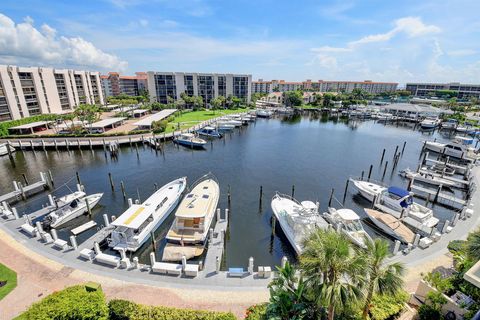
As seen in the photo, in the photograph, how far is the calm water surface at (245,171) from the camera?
27.5m

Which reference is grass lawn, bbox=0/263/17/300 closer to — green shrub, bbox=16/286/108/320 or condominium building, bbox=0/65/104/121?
green shrub, bbox=16/286/108/320

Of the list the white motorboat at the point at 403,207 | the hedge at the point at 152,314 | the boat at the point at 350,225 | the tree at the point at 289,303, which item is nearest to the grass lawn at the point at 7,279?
the hedge at the point at 152,314

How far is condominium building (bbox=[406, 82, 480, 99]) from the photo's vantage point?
A: 160 metres

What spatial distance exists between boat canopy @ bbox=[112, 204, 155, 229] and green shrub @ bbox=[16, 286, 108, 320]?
9433 millimetres

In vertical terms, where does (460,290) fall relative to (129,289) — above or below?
above

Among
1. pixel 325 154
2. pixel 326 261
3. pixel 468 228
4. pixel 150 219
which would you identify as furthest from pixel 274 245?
pixel 325 154

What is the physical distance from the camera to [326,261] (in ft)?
34.8

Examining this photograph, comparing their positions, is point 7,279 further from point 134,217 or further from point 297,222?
point 297,222

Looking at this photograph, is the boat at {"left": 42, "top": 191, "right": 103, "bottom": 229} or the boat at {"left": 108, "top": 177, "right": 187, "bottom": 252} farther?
the boat at {"left": 42, "top": 191, "right": 103, "bottom": 229}

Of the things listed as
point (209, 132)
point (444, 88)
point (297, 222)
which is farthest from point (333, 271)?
point (444, 88)

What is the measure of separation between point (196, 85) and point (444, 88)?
187350 mm

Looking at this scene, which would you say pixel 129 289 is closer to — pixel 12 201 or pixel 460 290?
pixel 460 290

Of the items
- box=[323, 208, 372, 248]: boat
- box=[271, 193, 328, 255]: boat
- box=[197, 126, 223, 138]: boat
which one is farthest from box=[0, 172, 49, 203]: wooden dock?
box=[323, 208, 372, 248]: boat

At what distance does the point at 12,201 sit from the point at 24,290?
23.6 metres
